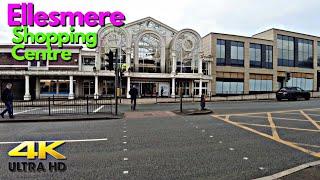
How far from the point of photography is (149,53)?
35.4 m

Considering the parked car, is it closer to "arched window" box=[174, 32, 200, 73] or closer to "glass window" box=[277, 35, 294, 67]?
"arched window" box=[174, 32, 200, 73]

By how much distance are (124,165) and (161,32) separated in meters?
33.4

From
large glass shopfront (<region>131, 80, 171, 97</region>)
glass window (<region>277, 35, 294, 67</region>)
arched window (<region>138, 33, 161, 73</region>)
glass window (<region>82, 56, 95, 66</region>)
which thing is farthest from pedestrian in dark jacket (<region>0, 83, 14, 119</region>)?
glass window (<region>277, 35, 294, 67</region>)

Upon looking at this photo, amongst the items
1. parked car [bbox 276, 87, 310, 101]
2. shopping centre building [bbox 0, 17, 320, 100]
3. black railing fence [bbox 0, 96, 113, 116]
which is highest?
shopping centre building [bbox 0, 17, 320, 100]

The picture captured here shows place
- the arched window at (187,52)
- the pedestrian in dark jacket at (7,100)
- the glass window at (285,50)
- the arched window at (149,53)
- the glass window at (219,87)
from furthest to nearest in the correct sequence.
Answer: the glass window at (285,50), the glass window at (219,87), the arched window at (187,52), the arched window at (149,53), the pedestrian in dark jacket at (7,100)

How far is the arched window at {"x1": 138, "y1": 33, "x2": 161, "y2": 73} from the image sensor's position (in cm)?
3500

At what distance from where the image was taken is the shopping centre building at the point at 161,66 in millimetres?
31797

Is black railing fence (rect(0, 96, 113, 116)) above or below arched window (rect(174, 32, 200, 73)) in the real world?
below

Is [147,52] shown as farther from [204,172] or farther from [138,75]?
[204,172]

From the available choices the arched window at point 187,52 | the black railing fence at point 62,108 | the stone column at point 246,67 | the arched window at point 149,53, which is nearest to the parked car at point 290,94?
the arched window at point 187,52

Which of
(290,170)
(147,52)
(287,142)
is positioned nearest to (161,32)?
(147,52)

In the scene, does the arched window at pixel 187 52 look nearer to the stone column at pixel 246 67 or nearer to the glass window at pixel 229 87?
the glass window at pixel 229 87

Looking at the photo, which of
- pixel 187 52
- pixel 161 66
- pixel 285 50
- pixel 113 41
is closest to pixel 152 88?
pixel 161 66

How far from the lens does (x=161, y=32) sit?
36.6m
